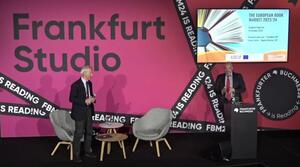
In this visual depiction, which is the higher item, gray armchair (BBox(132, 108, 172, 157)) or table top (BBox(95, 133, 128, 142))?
gray armchair (BBox(132, 108, 172, 157))

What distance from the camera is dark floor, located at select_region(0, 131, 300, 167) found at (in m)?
Answer: 6.73

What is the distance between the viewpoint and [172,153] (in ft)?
24.1

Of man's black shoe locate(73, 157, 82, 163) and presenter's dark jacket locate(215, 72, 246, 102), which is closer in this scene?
man's black shoe locate(73, 157, 82, 163)

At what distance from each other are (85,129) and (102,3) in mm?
2544

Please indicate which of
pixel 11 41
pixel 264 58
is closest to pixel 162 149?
pixel 264 58

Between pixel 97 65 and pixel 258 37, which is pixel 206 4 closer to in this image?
pixel 258 37

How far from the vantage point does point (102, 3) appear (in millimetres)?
8172

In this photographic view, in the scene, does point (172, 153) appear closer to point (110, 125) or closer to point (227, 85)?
point (110, 125)

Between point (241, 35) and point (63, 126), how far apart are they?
150 inches

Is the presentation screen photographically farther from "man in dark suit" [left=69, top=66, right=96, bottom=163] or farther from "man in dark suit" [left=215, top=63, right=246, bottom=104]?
"man in dark suit" [left=69, top=66, right=96, bottom=163]

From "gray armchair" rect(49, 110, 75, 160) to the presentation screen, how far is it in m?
2.75

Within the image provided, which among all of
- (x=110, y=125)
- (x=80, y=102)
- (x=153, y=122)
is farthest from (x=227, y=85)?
(x=80, y=102)

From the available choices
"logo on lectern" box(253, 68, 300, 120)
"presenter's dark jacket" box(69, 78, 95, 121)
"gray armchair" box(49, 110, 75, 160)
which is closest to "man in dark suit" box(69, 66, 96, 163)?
"presenter's dark jacket" box(69, 78, 95, 121)

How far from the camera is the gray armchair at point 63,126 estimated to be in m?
6.95
